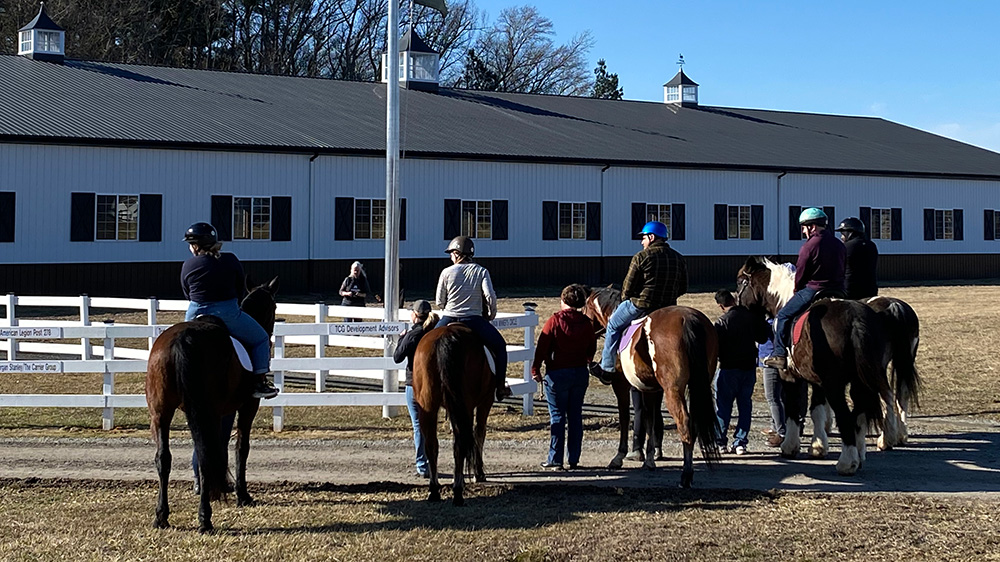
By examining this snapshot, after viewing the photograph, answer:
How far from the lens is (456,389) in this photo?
926 centimetres

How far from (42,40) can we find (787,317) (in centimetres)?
3287

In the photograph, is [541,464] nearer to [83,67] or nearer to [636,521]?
[636,521]

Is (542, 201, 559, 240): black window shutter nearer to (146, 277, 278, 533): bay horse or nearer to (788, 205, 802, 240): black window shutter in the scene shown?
(788, 205, 802, 240): black window shutter

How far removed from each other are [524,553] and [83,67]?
3455cm

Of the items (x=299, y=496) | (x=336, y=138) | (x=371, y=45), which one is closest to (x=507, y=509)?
(x=299, y=496)

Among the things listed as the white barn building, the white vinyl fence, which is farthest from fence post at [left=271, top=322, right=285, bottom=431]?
the white barn building

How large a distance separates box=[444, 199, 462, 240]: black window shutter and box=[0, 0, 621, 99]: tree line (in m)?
18.0

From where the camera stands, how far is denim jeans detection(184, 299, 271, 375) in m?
9.07

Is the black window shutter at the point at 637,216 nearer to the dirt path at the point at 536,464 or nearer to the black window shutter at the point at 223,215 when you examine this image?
the black window shutter at the point at 223,215

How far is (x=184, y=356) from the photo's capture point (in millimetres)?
8477

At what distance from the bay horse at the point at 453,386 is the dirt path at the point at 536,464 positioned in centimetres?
95

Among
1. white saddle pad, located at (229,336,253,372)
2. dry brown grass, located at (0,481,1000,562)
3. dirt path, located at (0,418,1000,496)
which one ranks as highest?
white saddle pad, located at (229,336,253,372)

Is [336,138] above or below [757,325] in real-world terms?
above

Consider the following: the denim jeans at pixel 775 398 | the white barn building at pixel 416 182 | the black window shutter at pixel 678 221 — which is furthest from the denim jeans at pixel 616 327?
the black window shutter at pixel 678 221
